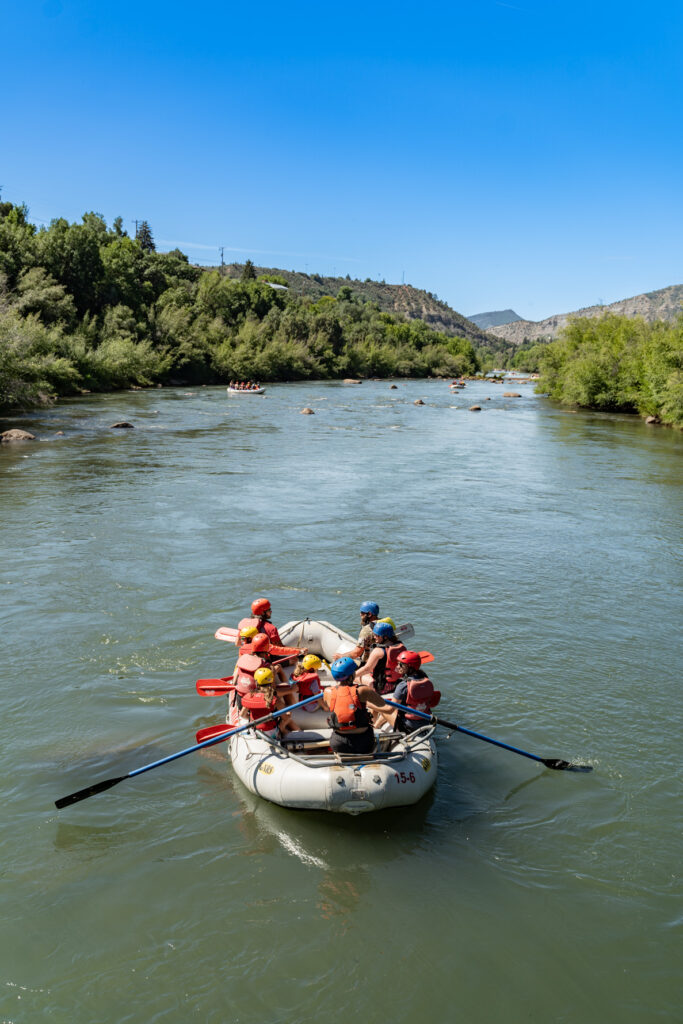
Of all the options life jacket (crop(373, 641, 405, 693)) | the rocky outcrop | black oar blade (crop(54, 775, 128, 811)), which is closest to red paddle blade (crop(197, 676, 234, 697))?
black oar blade (crop(54, 775, 128, 811))

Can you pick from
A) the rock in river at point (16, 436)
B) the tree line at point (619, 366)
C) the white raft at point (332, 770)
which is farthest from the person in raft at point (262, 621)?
the tree line at point (619, 366)

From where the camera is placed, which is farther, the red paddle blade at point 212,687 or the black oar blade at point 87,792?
the red paddle blade at point 212,687

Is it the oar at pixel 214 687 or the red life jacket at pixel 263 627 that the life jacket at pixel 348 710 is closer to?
the oar at pixel 214 687

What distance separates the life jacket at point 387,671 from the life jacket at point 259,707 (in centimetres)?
119

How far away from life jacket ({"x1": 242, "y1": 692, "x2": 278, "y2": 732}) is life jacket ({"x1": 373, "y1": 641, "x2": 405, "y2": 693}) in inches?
46.8

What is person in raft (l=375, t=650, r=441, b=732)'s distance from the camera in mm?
7492

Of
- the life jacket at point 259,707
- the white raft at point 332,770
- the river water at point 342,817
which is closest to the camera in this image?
the river water at point 342,817

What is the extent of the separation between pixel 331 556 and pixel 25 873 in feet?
30.5

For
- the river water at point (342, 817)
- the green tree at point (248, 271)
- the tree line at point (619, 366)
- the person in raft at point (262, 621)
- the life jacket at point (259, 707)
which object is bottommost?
the river water at point (342, 817)

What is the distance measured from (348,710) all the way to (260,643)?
1.56m

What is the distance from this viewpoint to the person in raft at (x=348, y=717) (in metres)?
6.68

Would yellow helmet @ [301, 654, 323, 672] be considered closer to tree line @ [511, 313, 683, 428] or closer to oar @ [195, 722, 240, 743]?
oar @ [195, 722, 240, 743]

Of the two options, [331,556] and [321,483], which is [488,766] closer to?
[331,556]

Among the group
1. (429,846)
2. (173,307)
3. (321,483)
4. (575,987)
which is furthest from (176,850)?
(173,307)
